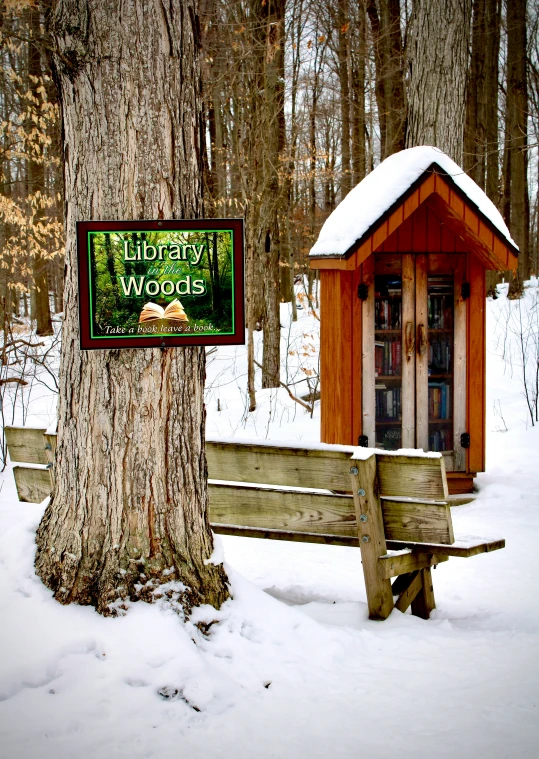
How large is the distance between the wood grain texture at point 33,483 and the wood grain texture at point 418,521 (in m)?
1.99

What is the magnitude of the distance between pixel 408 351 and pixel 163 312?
4002 millimetres

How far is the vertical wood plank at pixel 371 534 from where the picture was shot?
11.8 feet

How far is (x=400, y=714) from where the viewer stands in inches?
112

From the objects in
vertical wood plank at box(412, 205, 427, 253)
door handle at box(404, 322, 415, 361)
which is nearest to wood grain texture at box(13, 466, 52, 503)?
door handle at box(404, 322, 415, 361)

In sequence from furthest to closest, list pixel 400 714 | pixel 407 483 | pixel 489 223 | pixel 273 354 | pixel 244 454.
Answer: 1. pixel 273 354
2. pixel 489 223
3. pixel 244 454
4. pixel 407 483
5. pixel 400 714

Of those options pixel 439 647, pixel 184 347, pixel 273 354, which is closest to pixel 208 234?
pixel 184 347

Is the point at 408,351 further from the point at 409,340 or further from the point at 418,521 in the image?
the point at 418,521

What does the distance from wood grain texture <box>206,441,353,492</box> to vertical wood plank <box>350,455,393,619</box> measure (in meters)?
0.12

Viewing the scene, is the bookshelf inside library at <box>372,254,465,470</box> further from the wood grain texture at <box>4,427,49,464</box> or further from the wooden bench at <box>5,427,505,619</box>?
the wood grain texture at <box>4,427,49,464</box>

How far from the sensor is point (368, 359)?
264 inches

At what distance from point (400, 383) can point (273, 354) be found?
229 inches

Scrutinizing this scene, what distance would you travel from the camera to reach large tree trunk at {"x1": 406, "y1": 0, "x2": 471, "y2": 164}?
27.5 feet

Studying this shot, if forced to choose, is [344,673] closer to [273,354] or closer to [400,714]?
[400,714]

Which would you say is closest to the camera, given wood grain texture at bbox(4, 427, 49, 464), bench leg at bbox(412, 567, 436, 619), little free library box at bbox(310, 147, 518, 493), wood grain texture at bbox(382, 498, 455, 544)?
wood grain texture at bbox(382, 498, 455, 544)
